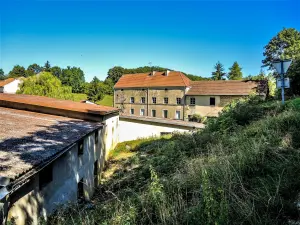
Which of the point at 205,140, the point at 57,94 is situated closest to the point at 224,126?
the point at 205,140

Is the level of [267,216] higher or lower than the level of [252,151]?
lower

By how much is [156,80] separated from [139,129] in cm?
1827

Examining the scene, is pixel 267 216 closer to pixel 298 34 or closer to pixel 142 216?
pixel 142 216

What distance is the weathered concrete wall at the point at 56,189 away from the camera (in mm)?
4930

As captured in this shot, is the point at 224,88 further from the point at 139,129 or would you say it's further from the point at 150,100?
the point at 139,129

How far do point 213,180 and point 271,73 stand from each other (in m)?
26.8

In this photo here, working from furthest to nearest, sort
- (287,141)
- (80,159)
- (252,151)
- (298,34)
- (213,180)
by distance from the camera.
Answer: (298,34) < (80,159) < (287,141) < (252,151) < (213,180)

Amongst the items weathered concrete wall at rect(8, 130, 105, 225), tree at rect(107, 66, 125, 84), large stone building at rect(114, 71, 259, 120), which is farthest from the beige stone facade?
tree at rect(107, 66, 125, 84)

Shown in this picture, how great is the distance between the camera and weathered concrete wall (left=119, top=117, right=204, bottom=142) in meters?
20.9

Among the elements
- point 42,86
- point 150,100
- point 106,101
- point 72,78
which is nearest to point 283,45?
point 150,100

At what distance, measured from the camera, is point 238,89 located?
30656 mm

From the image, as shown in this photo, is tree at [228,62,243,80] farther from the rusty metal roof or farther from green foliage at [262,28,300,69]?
the rusty metal roof

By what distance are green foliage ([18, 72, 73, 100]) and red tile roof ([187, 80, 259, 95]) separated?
1968 centimetres

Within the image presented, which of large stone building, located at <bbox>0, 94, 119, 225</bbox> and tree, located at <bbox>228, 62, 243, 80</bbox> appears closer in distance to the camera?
large stone building, located at <bbox>0, 94, 119, 225</bbox>
